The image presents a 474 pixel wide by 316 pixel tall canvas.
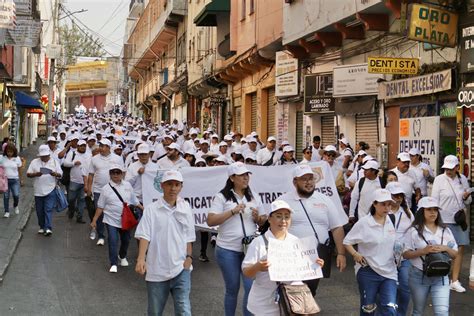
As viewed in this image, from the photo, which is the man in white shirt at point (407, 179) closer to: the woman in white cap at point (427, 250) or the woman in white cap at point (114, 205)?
the woman in white cap at point (114, 205)

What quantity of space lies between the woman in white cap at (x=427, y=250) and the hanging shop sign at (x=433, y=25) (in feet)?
21.9

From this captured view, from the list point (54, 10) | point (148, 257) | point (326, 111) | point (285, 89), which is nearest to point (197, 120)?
point (54, 10)

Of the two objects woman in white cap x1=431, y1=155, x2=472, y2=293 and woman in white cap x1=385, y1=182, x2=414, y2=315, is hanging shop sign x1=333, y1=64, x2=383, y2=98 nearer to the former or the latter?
woman in white cap x1=431, y1=155, x2=472, y2=293

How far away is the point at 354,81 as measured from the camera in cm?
1856

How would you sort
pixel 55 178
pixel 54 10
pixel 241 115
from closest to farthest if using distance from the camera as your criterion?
pixel 55 178, pixel 241 115, pixel 54 10

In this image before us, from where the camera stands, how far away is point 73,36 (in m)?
75.2

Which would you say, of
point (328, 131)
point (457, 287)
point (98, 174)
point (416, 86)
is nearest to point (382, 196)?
point (457, 287)

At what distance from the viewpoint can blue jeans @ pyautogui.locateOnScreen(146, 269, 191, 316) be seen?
6.70 m

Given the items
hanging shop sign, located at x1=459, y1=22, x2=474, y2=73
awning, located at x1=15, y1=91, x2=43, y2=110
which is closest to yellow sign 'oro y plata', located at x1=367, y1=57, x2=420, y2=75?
hanging shop sign, located at x1=459, y1=22, x2=474, y2=73

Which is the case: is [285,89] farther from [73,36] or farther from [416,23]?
[73,36]

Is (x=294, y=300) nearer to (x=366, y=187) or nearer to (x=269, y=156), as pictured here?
(x=366, y=187)

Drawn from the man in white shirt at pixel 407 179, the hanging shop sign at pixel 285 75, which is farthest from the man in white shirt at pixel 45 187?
the hanging shop sign at pixel 285 75

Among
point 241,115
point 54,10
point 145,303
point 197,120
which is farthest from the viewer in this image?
point 197,120

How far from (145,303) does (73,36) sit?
69086mm
